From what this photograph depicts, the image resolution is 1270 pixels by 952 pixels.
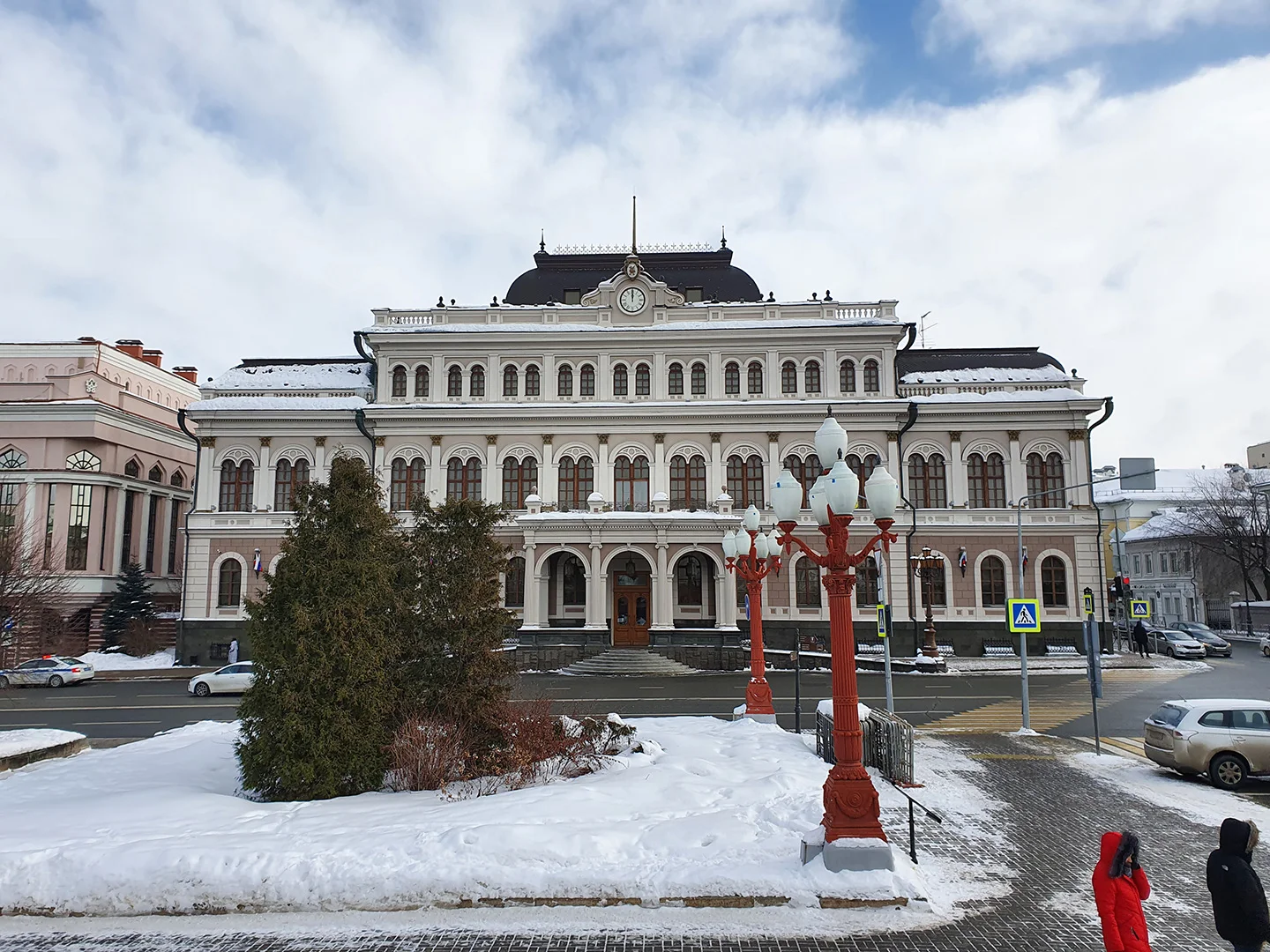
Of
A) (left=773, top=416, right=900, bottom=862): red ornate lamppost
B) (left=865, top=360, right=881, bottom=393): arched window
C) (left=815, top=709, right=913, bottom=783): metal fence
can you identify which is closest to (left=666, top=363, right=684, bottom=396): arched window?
(left=865, top=360, right=881, bottom=393): arched window

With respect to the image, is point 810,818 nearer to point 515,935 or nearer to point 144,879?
point 515,935

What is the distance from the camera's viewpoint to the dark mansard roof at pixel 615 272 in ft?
140

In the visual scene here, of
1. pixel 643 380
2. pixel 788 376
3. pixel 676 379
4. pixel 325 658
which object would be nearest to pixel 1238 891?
pixel 325 658

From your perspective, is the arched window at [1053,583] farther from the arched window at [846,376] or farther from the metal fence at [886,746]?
the metal fence at [886,746]

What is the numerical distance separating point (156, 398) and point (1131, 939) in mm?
62786

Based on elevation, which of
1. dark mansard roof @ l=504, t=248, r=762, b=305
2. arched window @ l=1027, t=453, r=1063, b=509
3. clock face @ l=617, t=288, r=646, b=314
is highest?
dark mansard roof @ l=504, t=248, r=762, b=305

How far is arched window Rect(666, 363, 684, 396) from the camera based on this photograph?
39781mm

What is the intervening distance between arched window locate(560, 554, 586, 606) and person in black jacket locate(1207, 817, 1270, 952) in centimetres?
3343

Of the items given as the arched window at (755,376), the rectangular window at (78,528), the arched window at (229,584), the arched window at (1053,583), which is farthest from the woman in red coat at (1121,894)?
the rectangular window at (78,528)

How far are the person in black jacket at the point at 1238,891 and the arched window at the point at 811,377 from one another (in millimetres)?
34756

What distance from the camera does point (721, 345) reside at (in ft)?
129

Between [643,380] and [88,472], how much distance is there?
95.2ft

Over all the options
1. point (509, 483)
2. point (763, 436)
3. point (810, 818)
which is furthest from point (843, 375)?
point (810, 818)

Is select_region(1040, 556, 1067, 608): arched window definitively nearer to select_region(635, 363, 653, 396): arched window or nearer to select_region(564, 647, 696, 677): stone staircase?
select_region(564, 647, 696, 677): stone staircase
